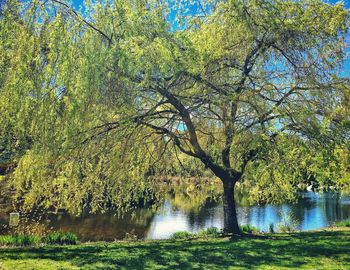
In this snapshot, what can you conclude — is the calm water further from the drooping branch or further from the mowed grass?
the drooping branch

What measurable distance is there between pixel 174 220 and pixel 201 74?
1670cm

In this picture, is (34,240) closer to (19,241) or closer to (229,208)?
(19,241)

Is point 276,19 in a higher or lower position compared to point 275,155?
higher

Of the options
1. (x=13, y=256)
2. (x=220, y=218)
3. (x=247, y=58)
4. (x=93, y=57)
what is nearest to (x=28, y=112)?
(x=93, y=57)

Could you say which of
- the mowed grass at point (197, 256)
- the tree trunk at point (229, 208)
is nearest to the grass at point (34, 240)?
the mowed grass at point (197, 256)

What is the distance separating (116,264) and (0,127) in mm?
4247

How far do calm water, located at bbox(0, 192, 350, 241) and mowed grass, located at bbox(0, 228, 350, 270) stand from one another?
615 centimetres

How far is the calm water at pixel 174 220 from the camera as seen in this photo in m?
21.0

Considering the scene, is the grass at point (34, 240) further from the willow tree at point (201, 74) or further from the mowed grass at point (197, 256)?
the willow tree at point (201, 74)

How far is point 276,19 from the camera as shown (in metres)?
10.8

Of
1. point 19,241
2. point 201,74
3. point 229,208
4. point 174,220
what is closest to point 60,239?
point 19,241

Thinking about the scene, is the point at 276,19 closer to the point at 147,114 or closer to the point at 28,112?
the point at 147,114

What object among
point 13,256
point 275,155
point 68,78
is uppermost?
point 68,78

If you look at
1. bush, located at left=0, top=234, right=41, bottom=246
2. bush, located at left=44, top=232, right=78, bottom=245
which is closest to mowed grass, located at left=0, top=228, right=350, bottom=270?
bush, located at left=0, top=234, right=41, bottom=246
